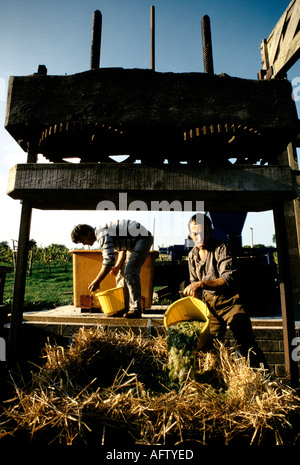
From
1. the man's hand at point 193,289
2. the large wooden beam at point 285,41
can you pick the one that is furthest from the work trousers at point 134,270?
the large wooden beam at point 285,41

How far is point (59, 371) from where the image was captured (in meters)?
1.63

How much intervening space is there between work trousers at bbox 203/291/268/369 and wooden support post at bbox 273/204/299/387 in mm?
560

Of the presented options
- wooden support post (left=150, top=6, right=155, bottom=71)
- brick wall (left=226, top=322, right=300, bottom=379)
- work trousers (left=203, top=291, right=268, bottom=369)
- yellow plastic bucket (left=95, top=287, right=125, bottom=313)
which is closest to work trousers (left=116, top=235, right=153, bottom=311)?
yellow plastic bucket (left=95, top=287, right=125, bottom=313)

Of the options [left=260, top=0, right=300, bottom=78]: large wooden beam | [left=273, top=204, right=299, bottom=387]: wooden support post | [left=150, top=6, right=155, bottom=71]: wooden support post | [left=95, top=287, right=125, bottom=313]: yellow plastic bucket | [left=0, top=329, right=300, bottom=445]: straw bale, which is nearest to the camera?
[left=0, top=329, right=300, bottom=445]: straw bale

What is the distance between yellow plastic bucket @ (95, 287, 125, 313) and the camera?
3.34 metres

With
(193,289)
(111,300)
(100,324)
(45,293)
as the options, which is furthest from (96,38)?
(45,293)

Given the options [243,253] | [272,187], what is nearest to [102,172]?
[272,187]

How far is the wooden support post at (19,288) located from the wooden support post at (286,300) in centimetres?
186

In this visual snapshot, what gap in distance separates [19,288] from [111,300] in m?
1.63

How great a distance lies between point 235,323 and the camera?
248 centimetres

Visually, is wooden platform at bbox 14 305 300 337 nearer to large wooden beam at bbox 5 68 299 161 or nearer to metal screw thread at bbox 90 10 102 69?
large wooden beam at bbox 5 68 299 161

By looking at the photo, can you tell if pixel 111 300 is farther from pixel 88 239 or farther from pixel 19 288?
pixel 19 288
